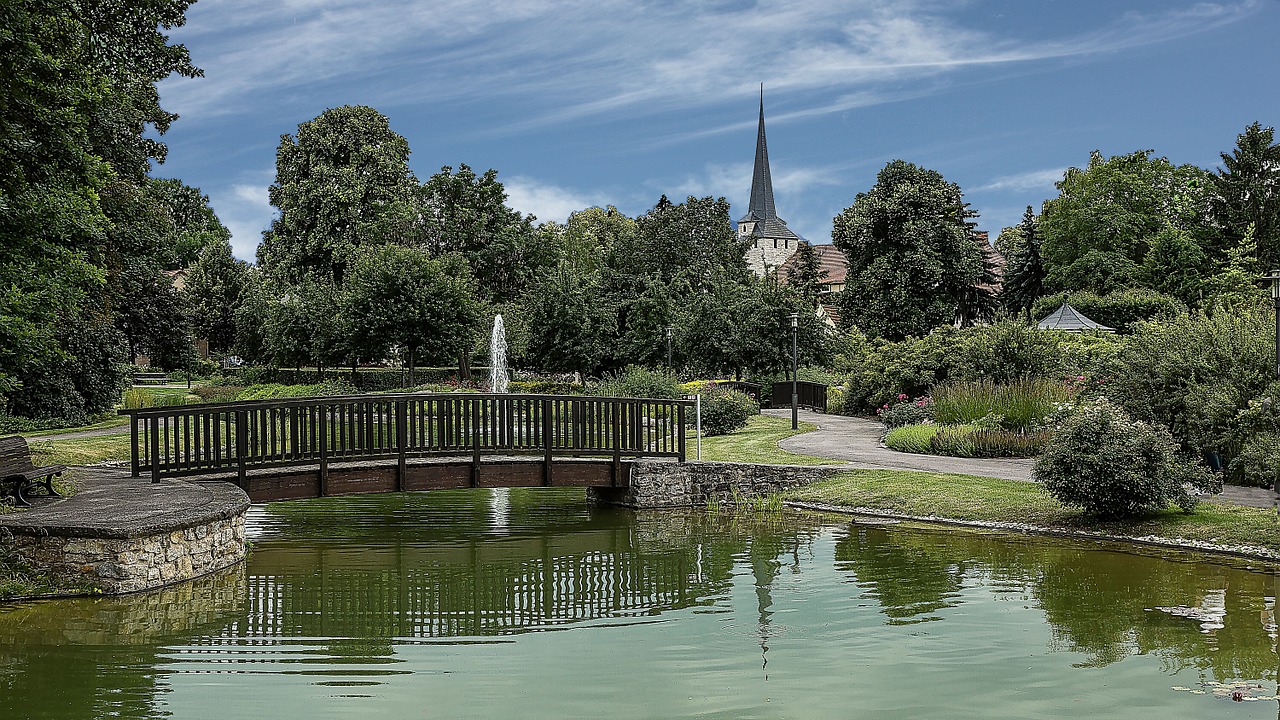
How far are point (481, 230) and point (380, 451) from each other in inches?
1456

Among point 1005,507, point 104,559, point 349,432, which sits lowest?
point 1005,507

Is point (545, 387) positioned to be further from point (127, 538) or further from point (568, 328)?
point (127, 538)

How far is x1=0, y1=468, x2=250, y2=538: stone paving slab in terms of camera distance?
940 centimetres

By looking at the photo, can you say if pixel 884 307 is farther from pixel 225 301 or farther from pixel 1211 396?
pixel 225 301

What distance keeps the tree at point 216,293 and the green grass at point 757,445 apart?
4206 centimetres

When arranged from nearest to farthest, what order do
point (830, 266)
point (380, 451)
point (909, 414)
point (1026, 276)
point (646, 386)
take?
point (380, 451), point (909, 414), point (646, 386), point (1026, 276), point (830, 266)

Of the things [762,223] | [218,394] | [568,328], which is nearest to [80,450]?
[218,394]

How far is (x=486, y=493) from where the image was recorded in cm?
1844

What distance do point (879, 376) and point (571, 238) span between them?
49596mm

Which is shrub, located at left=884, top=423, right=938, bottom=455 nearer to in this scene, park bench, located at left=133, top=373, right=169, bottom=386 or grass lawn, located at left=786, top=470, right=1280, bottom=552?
grass lawn, located at left=786, top=470, right=1280, bottom=552

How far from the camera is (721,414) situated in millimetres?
25359

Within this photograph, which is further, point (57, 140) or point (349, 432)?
point (57, 140)

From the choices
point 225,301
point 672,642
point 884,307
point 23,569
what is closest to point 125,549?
point 23,569

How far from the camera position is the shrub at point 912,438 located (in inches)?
773
